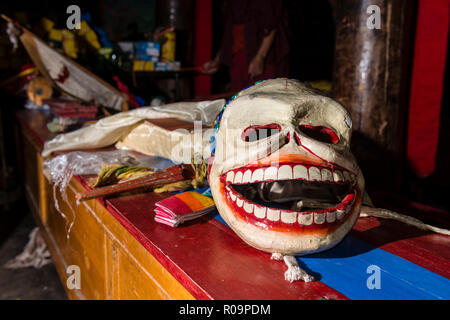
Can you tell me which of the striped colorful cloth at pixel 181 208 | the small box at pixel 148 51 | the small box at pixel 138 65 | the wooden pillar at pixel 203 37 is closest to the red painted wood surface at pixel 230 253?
the striped colorful cloth at pixel 181 208

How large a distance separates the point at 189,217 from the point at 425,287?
805 millimetres

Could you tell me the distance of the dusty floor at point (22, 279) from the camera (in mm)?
2656

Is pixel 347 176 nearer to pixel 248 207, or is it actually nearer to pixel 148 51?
pixel 248 207

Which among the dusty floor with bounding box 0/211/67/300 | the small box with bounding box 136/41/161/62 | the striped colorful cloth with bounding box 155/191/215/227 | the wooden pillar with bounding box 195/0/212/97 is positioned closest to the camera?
the striped colorful cloth with bounding box 155/191/215/227

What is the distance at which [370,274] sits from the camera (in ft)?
3.58

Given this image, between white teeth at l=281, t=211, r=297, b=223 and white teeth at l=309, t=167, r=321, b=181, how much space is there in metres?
0.12

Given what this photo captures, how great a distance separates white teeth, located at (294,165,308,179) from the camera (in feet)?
3.55

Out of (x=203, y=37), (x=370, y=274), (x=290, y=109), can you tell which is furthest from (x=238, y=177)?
(x=203, y=37)

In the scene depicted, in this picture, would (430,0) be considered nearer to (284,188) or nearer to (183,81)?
(284,188)

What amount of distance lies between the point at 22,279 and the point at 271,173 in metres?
2.55

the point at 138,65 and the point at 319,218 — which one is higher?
the point at 138,65

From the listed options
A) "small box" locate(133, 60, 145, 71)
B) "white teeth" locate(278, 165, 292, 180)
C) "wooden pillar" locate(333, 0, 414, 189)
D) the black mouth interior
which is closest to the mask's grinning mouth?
"white teeth" locate(278, 165, 292, 180)

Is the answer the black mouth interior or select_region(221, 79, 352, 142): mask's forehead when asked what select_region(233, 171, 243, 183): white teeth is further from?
the black mouth interior

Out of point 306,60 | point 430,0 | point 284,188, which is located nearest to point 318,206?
point 284,188
